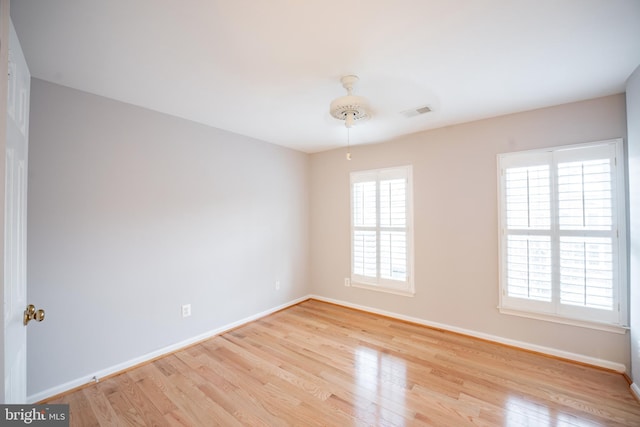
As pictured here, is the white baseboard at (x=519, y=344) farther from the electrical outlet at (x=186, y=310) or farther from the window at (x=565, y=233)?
the electrical outlet at (x=186, y=310)

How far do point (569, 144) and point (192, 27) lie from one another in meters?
3.35

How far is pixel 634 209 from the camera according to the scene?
2.11 metres

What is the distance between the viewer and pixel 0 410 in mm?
964

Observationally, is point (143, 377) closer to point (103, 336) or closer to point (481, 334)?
point (103, 336)

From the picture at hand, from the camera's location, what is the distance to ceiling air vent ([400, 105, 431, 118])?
2.69 m

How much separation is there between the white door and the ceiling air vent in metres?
2.85

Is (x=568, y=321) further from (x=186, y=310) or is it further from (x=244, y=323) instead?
(x=186, y=310)

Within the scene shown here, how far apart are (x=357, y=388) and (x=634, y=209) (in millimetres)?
2647

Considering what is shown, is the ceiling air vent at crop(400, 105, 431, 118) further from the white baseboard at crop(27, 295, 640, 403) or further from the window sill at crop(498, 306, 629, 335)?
the white baseboard at crop(27, 295, 640, 403)

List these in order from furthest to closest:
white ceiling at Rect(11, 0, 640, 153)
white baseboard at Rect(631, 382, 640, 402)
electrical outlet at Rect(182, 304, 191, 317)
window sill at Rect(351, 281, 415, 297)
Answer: window sill at Rect(351, 281, 415, 297) → electrical outlet at Rect(182, 304, 191, 317) → white baseboard at Rect(631, 382, 640, 402) → white ceiling at Rect(11, 0, 640, 153)

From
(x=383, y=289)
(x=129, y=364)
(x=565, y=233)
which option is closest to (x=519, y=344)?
(x=565, y=233)

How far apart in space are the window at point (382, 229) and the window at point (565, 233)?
1.08 m

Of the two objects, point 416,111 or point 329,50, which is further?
point 416,111

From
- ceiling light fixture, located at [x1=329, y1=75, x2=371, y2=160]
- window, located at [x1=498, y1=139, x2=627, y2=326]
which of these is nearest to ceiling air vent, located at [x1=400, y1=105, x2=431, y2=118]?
ceiling light fixture, located at [x1=329, y1=75, x2=371, y2=160]
